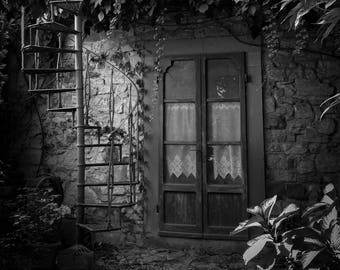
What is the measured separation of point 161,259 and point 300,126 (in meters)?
1.91

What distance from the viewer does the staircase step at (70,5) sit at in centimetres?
378

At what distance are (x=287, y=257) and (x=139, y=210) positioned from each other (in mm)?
2372

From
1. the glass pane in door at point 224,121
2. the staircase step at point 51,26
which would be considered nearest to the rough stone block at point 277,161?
the glass pane in door at point 224,121

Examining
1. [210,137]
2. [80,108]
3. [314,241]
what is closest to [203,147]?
[210,137]

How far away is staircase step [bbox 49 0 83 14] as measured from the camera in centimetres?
378

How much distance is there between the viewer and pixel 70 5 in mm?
3916

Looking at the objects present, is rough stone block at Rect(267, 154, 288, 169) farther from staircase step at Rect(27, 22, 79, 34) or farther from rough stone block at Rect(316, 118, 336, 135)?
staircase step at Rect(27, 22, 79, 34)

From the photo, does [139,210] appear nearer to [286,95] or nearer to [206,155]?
[206,155]

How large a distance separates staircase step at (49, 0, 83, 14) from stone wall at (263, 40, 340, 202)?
1.99 metres

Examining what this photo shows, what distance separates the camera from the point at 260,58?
4086 millimetres

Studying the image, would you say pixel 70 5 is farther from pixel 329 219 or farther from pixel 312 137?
pixel 329 219

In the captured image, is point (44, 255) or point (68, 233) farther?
point (68, 233)

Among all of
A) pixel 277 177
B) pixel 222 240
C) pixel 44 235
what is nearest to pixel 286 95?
pixel 277 177

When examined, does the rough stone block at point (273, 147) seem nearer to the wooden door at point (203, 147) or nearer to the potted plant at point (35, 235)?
the wooden door at point (203, 147)
